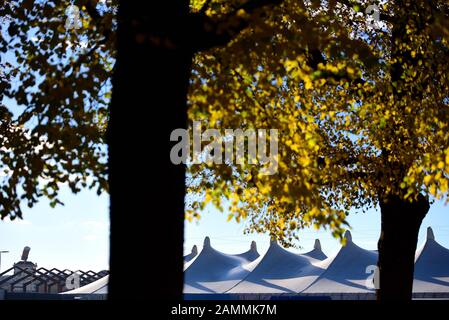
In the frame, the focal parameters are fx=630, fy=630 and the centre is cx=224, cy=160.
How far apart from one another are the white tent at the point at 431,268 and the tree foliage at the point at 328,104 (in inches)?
878

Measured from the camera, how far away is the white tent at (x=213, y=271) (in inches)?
1882

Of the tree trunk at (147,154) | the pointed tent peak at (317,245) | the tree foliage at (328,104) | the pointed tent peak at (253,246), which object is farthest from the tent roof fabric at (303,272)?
the tree trunk at (147,154)

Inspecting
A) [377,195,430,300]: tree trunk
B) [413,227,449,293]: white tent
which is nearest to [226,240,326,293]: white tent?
[413,227,449,293]: white tent

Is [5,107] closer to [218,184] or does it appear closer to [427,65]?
[218,184]

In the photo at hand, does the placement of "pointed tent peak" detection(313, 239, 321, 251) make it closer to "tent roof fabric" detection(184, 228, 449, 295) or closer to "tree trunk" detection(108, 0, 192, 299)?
"tent roof fabric" detection(184, 228, 449, 295)

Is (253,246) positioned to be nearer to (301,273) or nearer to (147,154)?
(301,273)

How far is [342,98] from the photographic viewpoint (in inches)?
553

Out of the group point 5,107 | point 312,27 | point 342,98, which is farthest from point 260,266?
point 312,27

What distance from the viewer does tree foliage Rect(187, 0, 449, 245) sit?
25.9 ft

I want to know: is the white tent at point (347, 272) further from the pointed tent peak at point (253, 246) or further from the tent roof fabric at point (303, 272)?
the pointed tent peak at point (253, 246)

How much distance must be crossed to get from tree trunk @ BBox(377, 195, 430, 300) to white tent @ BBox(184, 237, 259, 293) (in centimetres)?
3256

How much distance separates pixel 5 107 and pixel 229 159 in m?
4.46

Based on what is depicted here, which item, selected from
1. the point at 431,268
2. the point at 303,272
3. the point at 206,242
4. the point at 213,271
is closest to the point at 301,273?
the point at 303,272
